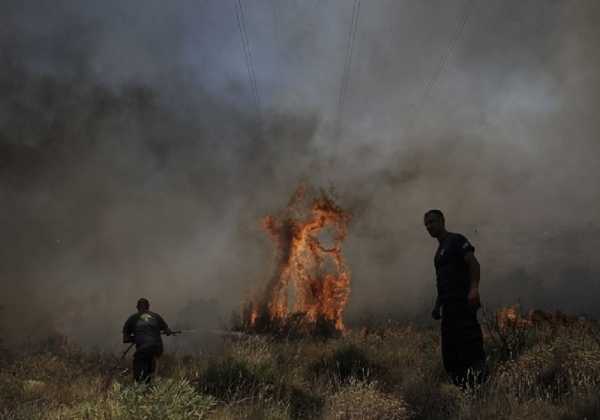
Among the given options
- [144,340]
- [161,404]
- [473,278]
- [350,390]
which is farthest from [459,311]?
[144,340]

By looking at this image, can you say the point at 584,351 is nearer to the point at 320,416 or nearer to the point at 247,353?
the point at 320,416

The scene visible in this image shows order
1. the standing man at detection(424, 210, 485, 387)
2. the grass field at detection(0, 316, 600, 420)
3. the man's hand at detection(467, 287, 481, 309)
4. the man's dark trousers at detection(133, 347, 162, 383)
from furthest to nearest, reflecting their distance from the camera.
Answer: the man's dark trousers at detection(133, 347, 162, 383) → the standing man at detection(424, 210, 485, 387) → the man's hand at detection(467, 287, 481, 309) → the grass field at detection(0, 316, 600, 420)

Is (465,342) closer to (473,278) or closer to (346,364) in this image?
(473,278)

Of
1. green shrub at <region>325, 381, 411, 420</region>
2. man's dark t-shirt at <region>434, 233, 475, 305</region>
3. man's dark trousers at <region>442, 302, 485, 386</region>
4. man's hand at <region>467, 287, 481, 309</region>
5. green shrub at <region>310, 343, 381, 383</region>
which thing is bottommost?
green shrub at <region>325, 381, 411, 420</region>

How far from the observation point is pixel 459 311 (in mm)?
5672

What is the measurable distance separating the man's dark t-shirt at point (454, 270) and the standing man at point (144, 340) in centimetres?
623

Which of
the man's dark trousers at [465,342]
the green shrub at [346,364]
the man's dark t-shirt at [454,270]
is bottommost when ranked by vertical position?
the green shrub at [346,364]

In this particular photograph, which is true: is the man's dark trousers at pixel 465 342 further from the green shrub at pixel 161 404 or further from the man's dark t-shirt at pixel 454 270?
the green shrub at pixel 161 404

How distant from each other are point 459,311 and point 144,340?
21.4 feet

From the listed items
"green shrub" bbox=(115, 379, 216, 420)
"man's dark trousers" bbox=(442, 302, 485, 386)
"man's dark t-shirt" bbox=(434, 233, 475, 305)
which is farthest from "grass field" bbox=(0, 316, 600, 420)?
"man's dark t-shirt" bbox=(434, 233, 475, 305)

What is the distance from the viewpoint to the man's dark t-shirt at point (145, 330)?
977 cm

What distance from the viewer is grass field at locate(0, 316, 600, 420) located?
4.90m

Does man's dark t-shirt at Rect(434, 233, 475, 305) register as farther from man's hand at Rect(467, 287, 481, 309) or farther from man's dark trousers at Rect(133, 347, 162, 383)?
man's dark trousers at Rect(133, 347, 162, 383)

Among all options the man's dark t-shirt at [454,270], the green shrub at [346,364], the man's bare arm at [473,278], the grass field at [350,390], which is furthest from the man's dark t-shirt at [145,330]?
the man's bare arm at [473,278]
